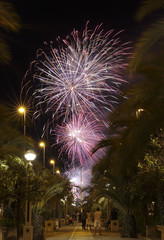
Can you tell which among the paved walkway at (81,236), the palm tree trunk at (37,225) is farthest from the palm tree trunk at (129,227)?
the palm tree trunk at (37,225)

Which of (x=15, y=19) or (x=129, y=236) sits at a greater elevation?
(x=15, y=19)

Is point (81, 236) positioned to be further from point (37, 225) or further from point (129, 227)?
point (37, 225)

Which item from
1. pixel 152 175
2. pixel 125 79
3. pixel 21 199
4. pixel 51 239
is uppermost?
pixel 125 79

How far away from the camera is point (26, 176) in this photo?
50.9ft

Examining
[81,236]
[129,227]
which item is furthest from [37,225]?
[129,227]

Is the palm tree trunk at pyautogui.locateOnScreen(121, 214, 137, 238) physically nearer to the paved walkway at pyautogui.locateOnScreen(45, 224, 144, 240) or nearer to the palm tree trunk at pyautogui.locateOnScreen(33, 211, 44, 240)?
the paved walkway at pyautogui.locateOnScreen(45, 224, 144, 240)

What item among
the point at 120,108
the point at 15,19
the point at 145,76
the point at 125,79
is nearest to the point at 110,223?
the point at 125,79

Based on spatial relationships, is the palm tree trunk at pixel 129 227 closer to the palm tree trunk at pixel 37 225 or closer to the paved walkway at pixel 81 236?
the paved walkway at pixel 81 236

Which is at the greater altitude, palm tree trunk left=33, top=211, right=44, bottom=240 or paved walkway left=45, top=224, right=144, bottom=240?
palm tree trunk left=33, top=211, right=44, bottom=240

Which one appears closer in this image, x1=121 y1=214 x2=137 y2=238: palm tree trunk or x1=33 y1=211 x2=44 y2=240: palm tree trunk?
x1=33 y1=211 x2=44 y2=240: palm tree trunk

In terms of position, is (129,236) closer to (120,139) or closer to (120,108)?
(120,139)

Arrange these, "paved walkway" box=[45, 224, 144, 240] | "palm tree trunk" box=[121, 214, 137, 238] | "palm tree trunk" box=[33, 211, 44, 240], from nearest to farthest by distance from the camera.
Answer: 1. "palm tree trunk" box=[33, 211, 44, 240]
2. "palm tree trunk" box=[121, 214, 137, 238]
3. "paved walkway" box=[45, 224, 144, 240]

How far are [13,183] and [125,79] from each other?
1077 cm

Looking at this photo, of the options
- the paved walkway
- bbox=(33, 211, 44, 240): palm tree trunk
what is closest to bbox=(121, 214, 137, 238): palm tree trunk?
the paved walkway
